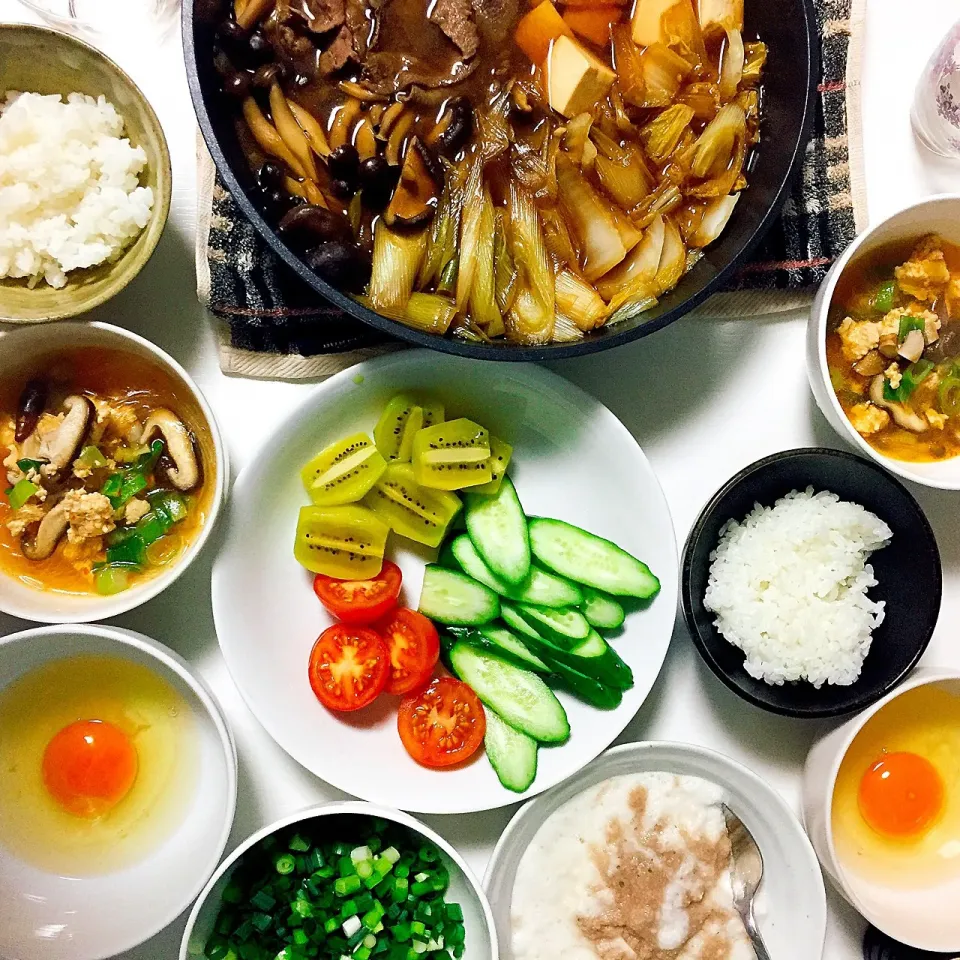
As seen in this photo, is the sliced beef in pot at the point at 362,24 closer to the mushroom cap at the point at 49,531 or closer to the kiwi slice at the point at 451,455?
the kiwi slice at the point at 451,455

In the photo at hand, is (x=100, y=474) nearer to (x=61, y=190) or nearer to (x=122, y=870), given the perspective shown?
(x=61, y=190)

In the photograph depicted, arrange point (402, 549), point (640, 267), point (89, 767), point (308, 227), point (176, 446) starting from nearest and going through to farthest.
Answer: point (308, 227) < point (640, 267) < point (176, 446) < point (89, 767) < point (402, 549)

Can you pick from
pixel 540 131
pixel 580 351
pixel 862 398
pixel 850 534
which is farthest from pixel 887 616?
pixel 540 131

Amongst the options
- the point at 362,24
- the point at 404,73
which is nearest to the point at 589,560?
the point at 404,73

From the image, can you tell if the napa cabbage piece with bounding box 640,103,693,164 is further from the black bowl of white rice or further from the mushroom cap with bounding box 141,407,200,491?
the mushroom cap with bounding box 141,407,200,491

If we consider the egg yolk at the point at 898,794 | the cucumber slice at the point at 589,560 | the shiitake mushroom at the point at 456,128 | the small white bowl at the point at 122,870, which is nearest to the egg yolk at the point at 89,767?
the small white bowl at the point at 122,870
